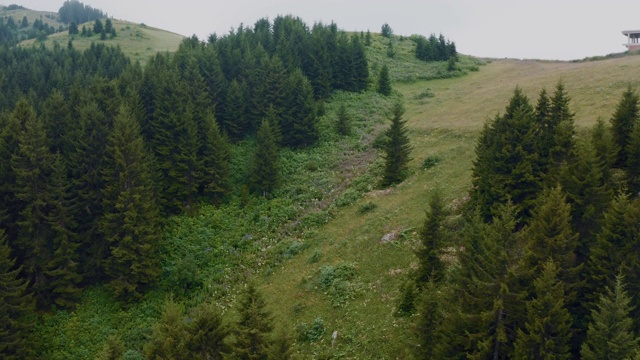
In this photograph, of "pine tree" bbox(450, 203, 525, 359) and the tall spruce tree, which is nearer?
"pine tree" bbox(450, 203, 525, 359)

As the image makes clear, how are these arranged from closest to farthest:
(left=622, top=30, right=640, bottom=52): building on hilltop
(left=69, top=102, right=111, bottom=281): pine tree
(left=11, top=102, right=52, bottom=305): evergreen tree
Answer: (left=11, top=102, right=52, bottom=305): evergreen tree < (left=69, top=102, right=111, bottom=281): pine tree < (left=622, top=30, right=640, bottom=52): building on hilltop

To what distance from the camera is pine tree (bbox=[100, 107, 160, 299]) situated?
1348 inches

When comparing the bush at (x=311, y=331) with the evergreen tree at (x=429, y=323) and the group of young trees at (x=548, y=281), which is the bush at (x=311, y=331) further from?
the evergreen tree at (x=429, y=323)

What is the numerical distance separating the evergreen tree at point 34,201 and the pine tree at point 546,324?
33926mm

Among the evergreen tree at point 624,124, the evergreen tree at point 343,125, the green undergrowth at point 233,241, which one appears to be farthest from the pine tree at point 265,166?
the evergreen tree at point 624,124

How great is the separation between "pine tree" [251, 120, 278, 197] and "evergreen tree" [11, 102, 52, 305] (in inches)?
757

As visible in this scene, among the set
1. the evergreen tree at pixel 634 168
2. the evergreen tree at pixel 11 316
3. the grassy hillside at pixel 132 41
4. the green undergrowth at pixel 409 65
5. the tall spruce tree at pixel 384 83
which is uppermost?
the grassy hillside at pixel 132 41

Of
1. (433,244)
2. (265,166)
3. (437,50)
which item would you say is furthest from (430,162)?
(437,50)

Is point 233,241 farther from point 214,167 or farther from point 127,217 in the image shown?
point 127,217

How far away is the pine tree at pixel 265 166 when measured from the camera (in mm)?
46594

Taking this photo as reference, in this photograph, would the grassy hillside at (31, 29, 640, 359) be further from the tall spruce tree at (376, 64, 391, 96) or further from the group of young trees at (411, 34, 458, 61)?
the group of young trees at (411, 34, 458, 61)

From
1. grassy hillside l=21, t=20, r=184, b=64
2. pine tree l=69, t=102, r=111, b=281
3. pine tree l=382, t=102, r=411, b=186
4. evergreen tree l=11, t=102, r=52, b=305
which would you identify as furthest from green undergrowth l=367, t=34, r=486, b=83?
evergreen tree l=11, t=102, r=52, b=305

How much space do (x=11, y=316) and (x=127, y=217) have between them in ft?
32.6

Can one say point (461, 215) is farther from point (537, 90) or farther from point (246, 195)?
point (537, 90)
